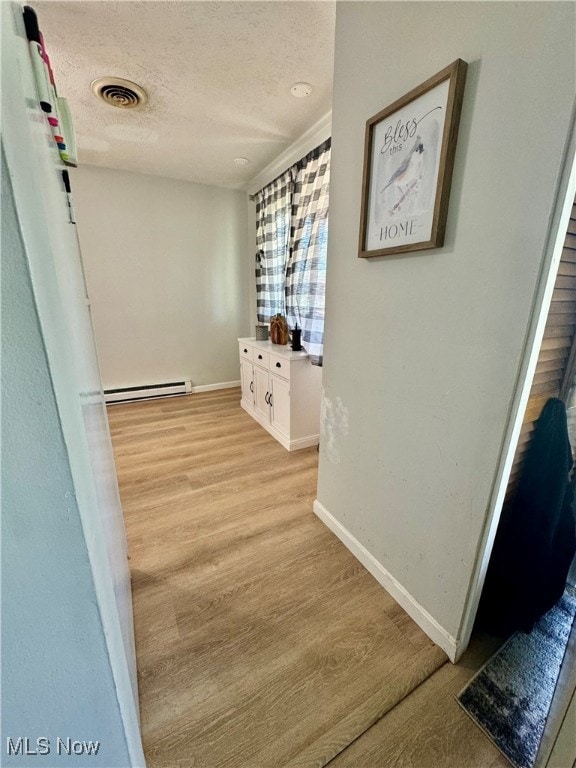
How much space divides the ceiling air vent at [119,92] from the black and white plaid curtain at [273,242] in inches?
47.5

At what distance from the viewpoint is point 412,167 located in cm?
100

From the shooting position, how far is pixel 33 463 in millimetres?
425

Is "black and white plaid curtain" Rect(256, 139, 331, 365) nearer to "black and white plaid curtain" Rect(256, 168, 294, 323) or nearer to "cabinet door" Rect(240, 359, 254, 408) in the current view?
"black and white plaid curtain" Rect(256, 168, 294, 323)

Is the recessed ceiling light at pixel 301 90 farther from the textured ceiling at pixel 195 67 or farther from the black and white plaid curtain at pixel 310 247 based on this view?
the black and white plaid curtain at pixel 310 247

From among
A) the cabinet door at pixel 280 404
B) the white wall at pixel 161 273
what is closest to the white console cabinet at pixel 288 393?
the cabinet door at pixel 280 404

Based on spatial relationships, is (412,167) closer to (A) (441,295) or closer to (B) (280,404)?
(A) (441,295)

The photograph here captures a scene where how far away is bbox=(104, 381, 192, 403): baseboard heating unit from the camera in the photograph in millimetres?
3469

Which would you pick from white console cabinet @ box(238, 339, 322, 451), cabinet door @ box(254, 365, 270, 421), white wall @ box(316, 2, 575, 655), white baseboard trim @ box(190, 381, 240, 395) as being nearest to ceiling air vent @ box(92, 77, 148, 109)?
white wall @ box(316, 2, 575, 655)

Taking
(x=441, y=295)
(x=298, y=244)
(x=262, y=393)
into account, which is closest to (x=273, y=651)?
(x=441, y=295)

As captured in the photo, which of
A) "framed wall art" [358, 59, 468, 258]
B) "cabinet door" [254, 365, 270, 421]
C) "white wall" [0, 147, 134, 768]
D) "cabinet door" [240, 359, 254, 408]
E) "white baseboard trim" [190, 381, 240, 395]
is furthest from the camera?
"white baseboard trim" [190, 381, 240, 395]

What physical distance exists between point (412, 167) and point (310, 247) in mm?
1451

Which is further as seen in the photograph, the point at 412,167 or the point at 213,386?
the point at 213,386

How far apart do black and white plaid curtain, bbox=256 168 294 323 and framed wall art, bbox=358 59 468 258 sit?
169 centimetres

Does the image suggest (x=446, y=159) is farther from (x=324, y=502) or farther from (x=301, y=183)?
(x=301, y=183)
